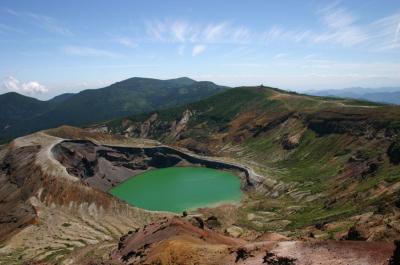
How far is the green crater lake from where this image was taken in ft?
440

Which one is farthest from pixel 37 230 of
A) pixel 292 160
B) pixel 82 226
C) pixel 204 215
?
pixel 292 160

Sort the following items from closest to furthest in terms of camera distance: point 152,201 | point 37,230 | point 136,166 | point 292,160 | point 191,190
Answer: point 37,230, point 152,201, point 191,190, point 292,160, point 136,166

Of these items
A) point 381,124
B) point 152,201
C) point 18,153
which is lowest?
point 152,201

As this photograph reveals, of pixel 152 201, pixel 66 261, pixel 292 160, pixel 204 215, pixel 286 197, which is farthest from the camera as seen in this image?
pixel 292 160

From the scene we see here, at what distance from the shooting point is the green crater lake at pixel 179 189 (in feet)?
440

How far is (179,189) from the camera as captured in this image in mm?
155375

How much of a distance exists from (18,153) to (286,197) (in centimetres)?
10106

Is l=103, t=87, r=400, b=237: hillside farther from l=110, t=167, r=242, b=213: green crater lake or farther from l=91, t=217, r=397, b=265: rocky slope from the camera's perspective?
l=110, t=167, r=242, b=213: green crater lake

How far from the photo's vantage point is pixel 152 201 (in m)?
140

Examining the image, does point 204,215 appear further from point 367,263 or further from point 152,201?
point 367,263

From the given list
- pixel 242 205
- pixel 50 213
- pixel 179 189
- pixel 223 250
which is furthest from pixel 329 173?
pixel 223 250

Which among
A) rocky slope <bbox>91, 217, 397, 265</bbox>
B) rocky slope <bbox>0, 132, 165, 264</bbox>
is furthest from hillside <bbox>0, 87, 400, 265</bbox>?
rocky slope <bbox>0, 132, 165, 264</bbox>

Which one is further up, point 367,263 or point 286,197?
point 367,263

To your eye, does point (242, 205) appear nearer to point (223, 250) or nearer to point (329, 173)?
point (329, 173)
